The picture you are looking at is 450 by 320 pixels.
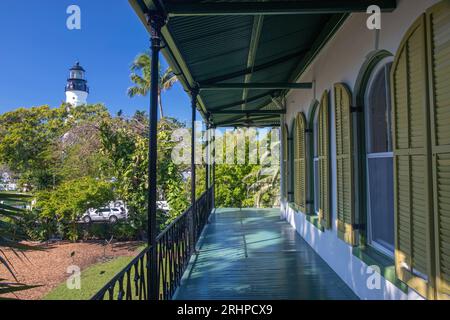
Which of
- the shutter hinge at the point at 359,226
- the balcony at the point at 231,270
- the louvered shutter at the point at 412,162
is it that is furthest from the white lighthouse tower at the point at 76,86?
the louvered shutter at the point at 412,162

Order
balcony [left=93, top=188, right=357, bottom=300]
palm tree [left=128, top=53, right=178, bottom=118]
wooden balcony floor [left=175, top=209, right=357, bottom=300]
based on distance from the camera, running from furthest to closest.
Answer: palm tree [left=128, top=53, right=178, bottom=118] → wooden balcony floor [left=175, top=209, right=357, bottom=300] → balcony [left=93, top=188, right=357, bottom=300]

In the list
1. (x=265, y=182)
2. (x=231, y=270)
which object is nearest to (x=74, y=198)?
(x=265, y=182)

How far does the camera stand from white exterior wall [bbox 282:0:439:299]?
94.5 inches

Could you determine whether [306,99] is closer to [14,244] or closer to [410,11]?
[410,11]

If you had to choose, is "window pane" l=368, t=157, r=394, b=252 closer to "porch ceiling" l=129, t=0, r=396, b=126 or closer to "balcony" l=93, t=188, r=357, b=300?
"balcony" l=93, t=188, r=357, b=300

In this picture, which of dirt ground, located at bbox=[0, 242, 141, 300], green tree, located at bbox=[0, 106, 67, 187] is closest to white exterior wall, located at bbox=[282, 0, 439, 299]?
dirt ground, located at bbox=[0, 242, 141, 300]

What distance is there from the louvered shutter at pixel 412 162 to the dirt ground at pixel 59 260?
33.2 feet

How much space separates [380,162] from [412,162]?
990mm

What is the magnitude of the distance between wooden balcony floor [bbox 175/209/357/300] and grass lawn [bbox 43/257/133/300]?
4201mm

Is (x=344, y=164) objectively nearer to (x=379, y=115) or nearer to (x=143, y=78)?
(x=379, y=115)

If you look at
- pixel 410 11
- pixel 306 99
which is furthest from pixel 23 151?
pixel 410 11

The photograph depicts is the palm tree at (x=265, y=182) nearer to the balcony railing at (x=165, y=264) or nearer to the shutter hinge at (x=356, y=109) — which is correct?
the balcony railing at (x=165, y=264)

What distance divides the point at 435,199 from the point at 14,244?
7.14 feet

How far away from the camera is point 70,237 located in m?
12.8
